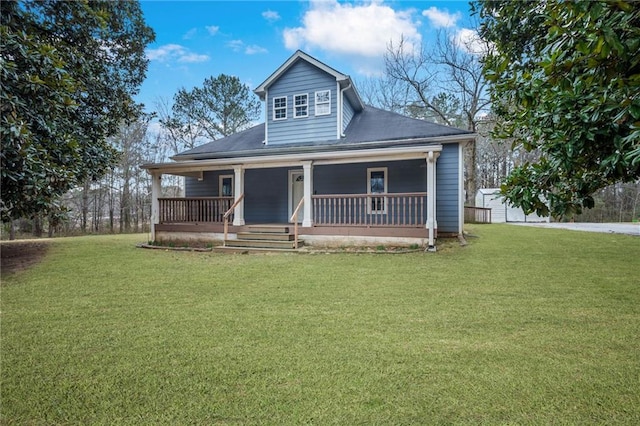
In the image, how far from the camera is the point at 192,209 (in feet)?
36.1

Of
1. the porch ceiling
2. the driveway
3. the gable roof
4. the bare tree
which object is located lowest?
the driveway

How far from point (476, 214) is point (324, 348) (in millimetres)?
19305

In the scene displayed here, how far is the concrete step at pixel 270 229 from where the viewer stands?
380 inches

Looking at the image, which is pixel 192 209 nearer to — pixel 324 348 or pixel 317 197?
pixel 317 197

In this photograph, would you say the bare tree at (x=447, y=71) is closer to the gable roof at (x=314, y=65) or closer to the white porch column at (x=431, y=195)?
the gable roof at (x=314, y=65)

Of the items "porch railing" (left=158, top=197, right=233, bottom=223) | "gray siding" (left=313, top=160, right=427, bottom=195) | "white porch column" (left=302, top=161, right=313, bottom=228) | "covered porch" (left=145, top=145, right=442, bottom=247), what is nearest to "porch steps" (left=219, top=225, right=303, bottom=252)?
"covered porch" (left=145, top=145, right=442, bottom=247)

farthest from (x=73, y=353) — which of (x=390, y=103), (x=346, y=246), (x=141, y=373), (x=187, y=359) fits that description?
(x=390, y=103)

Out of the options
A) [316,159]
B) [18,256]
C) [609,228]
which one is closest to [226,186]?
[316,159]

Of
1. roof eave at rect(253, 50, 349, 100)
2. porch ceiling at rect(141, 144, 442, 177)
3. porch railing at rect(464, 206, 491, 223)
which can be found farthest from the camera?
porch railing at rect(464, 206, 491, 223)

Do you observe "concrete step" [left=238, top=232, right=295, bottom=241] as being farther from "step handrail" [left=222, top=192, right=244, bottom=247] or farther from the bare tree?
the bare tree

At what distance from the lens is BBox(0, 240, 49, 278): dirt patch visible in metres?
6.92

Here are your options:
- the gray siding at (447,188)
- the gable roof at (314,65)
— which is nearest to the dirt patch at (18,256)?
the gable roof at (314,65)

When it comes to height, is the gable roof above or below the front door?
above

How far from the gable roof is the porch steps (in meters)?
5.60
